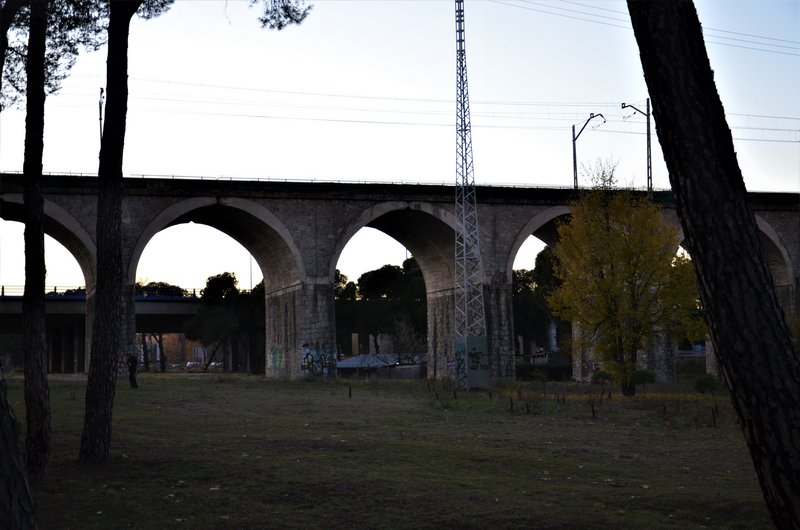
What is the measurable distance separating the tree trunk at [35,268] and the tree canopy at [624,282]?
22.5 meters

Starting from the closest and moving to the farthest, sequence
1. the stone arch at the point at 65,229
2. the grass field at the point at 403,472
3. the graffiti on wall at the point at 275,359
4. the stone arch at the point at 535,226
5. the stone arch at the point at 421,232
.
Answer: the grass field at the point at 403,472, the stone arch at the point at 65,229, the stone arch at the point at 421,232, the graffiti on wall at the point at 275,359, the stone arch at the point at 535,226

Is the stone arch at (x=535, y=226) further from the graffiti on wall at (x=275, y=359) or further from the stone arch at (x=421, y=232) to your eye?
the graffiti on wall at (x=275, y=359)

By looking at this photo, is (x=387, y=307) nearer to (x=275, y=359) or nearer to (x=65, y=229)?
(x=275, y=359)

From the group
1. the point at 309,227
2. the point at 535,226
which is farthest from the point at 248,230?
the point at 535,226

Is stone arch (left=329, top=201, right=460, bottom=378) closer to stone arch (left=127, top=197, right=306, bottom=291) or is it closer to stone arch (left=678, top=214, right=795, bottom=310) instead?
stone arch (left=127, top=197, right=306, bottom=291)

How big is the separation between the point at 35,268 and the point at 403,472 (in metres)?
6.02

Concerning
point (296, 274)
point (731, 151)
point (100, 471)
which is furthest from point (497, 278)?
point (731, 151)

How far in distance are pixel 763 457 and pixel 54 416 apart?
1918cm

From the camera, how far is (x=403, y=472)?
538 inches

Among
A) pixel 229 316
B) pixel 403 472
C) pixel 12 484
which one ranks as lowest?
pixel 403 472

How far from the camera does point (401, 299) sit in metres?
80.5

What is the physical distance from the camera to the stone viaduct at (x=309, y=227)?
45.6 meters

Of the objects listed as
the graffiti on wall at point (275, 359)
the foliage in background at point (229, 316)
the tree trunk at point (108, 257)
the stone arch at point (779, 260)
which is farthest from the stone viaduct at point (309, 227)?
the tree trunk at point (108, 257)

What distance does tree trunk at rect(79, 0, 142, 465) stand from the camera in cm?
1393
